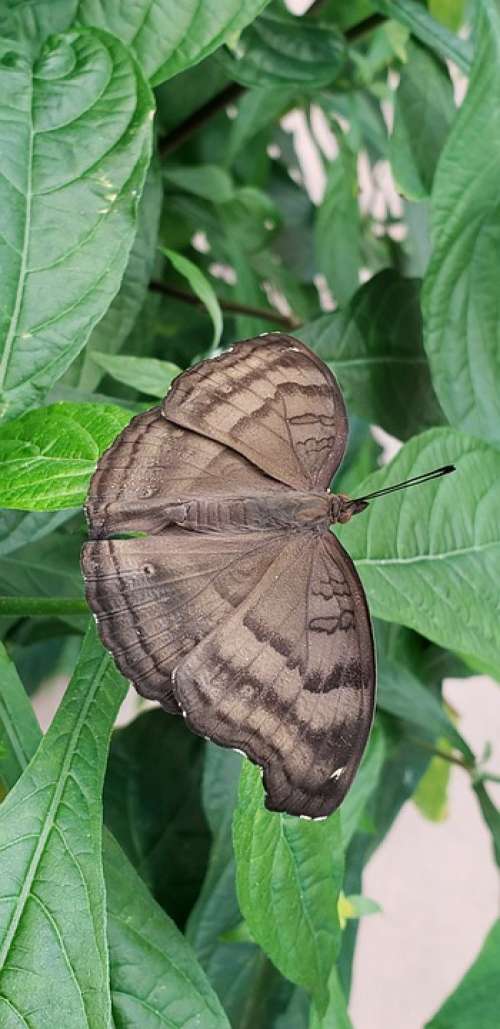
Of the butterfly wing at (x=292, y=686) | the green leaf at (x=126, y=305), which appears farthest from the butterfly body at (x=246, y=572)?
the green leaf at (x=126, y=305)

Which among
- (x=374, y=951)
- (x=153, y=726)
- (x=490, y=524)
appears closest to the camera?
(x=490, y=524)

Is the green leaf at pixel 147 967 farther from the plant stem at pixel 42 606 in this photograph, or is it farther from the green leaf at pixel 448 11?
the green leaf at pixel 448 11

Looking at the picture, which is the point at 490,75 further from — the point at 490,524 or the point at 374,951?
the point at 374,951

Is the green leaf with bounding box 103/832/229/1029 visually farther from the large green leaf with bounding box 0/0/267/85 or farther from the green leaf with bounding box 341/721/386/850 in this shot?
the large green leaf with bounding box 0/0/267/85

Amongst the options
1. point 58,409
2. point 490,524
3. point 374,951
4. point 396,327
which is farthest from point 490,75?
point 374,951

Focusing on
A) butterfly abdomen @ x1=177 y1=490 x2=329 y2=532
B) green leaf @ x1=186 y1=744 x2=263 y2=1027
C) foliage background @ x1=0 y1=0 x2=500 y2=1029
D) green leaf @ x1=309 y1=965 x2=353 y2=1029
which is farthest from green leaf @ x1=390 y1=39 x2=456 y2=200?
green leaf @ x1=309 y1=965 x2=353 y2=1029

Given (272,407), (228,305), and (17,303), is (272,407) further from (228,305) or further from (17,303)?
(228,305)
